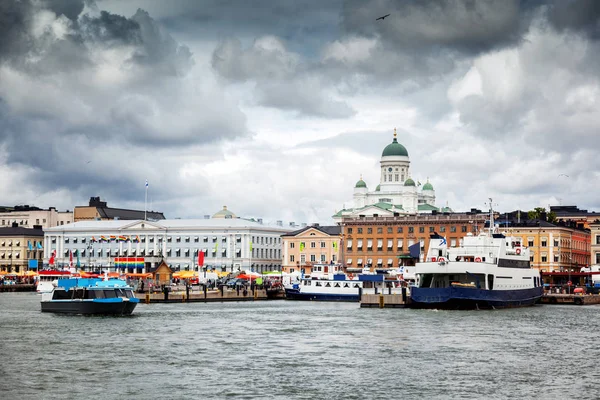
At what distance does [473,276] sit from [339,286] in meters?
32.7

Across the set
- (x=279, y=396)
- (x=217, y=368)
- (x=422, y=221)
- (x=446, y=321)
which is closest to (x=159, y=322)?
(x=446, y=321)

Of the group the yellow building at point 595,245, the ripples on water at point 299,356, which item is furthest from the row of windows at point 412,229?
the ripples on water at point 299,356

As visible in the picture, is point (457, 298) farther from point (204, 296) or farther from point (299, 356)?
point (299, 356)

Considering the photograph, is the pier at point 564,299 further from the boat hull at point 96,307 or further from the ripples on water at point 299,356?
the boat hull at point 96,307

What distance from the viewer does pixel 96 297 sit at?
90.4 meters

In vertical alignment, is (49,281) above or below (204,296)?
above

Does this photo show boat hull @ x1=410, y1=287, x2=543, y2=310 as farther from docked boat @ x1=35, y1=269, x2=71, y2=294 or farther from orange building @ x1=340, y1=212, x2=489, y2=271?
orange building @ x1=340, y1=212, x2=489, y2=271

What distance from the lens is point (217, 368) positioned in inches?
2176

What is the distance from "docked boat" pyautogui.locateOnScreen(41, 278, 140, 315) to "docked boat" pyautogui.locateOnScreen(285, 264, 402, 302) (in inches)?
1737

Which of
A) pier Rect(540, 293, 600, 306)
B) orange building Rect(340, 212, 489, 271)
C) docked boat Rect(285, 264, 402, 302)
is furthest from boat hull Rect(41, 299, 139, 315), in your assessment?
orange building Rect(340, 212, 489, 271)

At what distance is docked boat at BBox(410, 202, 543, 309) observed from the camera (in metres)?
101

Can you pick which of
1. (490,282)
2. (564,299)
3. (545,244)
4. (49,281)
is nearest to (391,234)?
(545,244)

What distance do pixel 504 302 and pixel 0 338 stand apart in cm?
5352

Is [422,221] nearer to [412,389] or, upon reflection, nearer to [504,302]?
[504,302]
